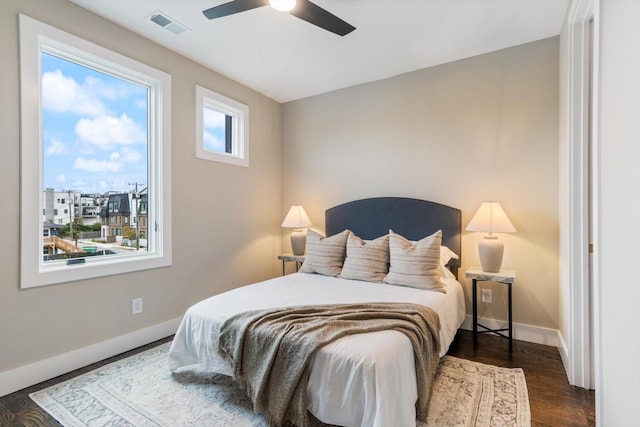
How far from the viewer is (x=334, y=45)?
2977mm

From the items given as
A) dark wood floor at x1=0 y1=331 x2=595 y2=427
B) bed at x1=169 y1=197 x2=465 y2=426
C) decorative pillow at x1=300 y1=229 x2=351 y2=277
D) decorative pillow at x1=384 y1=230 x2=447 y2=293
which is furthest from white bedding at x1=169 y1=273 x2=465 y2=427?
decorative pillow at x1=300 y1=229 x2=351 y2=277

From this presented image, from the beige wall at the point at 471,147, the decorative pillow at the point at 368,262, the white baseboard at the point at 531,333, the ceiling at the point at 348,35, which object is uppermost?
the ceiling at the point at 348,35

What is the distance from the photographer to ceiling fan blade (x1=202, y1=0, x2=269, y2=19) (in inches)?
76.9

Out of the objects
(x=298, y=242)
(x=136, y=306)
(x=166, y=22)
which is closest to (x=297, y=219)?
(x=298, y=242)

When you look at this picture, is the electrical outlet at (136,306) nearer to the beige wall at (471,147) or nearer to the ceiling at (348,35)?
the beige wall at (471,147)

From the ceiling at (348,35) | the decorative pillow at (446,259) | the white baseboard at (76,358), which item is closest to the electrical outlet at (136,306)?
the white baseboard at (76,358)

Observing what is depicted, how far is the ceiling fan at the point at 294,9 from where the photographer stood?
193cm

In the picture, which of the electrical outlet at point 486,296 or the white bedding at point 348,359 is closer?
the white bedding at point 348,359

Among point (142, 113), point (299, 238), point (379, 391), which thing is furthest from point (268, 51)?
point (379, 391)

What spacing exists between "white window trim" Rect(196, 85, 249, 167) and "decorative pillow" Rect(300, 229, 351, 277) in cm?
140

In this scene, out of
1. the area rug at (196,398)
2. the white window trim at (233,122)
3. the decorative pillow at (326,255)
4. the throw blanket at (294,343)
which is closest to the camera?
the throw blanket at (294,343)

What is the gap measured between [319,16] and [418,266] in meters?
1.98

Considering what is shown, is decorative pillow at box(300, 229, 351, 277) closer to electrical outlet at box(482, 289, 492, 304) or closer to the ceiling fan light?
electrical outlet at box(482, 289, 492, 304)

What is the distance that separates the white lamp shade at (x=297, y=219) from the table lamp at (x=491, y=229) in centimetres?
185
